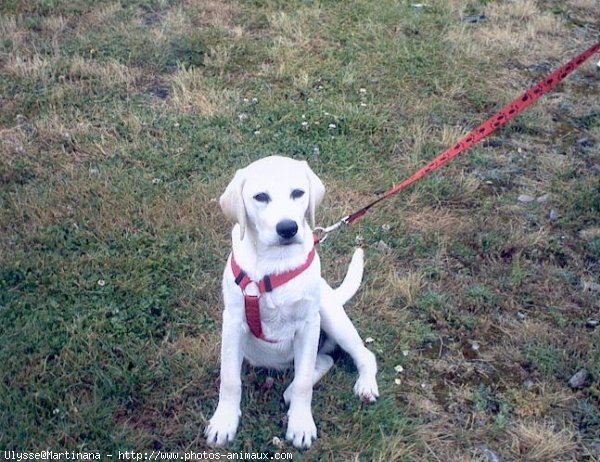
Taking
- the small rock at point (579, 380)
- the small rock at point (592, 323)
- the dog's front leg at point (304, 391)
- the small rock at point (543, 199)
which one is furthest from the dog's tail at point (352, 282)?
the small rock at point (543, 199)

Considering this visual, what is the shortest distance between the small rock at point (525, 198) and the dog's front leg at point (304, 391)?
2406mm

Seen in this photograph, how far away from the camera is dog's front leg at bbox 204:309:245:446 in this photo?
316 cm

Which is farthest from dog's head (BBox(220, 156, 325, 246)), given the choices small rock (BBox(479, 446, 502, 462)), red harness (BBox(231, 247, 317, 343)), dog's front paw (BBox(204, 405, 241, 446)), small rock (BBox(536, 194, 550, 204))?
small rock (BBox(536, 194, 550, 204))

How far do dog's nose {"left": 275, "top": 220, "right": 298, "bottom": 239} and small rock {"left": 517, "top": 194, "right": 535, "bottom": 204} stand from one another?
2.63 meters

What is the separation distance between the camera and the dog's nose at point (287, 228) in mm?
2906

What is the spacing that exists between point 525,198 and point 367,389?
7.50 feet

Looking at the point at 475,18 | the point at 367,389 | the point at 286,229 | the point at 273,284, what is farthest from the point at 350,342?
the point at 475,18

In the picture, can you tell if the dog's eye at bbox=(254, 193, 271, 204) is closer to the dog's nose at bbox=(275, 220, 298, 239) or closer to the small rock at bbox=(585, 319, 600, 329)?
the dog's nose at bbox=(275, 220, 298, 239)

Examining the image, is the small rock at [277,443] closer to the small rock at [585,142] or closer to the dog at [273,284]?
the dog at [273,284]

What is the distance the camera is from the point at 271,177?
116 inches

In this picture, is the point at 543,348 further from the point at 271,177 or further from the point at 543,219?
the point at 271,177

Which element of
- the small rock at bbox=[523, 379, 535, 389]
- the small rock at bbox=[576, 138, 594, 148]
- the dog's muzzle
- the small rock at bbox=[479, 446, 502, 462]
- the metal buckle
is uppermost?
the dog's muzzle

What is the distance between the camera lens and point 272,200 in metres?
2.96

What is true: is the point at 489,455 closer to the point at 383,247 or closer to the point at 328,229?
the point at 328,229
